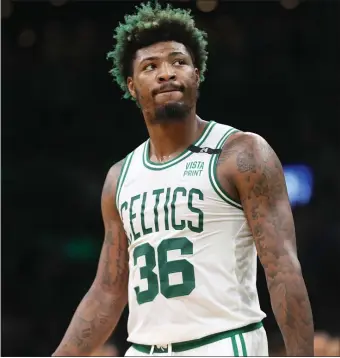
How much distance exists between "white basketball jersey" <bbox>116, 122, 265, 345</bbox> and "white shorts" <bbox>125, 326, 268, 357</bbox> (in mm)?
43

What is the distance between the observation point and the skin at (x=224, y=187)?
3.98 m

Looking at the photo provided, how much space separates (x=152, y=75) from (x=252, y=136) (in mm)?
602

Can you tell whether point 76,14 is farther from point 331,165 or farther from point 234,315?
point 234,315

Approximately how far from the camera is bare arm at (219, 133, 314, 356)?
3941 mm

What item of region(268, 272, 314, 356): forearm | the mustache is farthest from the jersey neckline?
region(268, 272, 314, 356): forearm

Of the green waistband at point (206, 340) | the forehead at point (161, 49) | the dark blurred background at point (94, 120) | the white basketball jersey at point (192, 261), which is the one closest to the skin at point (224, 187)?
the forehead at point (161, 49)

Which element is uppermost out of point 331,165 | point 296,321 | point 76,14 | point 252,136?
point 76,14

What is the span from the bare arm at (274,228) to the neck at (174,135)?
0.29m

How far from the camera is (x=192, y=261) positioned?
4.21m

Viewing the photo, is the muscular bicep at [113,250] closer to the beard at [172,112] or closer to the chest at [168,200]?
the chest at [168,200]

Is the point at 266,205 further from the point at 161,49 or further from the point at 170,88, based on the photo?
the point at 161,49

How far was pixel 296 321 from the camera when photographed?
3.94 m

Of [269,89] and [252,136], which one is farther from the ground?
[269,89]

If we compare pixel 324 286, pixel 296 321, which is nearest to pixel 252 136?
pixel 296 321
